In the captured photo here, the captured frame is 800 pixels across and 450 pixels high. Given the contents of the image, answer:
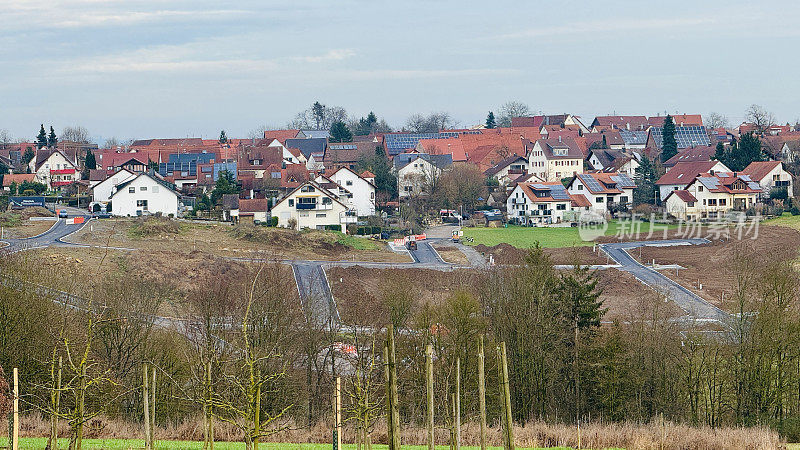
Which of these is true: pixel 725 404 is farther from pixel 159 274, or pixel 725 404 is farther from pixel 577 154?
pixel 577 154

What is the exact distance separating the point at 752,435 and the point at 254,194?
47.6m

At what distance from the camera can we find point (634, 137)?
335 ft

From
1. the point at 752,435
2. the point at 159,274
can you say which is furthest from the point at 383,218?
the point at 752,435

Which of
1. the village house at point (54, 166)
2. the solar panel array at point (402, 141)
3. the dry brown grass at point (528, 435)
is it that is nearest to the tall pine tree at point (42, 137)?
the village house at point (54, 166)

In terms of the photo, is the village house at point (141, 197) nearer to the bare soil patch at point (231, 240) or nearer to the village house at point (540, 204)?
the bare soil patch at point (231, 240)

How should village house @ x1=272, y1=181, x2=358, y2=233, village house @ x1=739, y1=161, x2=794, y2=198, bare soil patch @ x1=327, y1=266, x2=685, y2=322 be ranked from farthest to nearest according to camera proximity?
village house @ x1=739, y1=161, x2=794, y2=198
village house @ x1=272, y1=181, x2=358, y2=233
bare soil patch @ x1=327, y1=266, x2=685, y2=322

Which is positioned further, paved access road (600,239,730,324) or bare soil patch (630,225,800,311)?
bare soil patch (630,225,800,311)

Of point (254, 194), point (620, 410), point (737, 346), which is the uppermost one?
point (254, 194)

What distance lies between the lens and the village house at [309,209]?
5512 centimetres

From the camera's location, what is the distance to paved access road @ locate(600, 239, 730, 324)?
35.5 metres

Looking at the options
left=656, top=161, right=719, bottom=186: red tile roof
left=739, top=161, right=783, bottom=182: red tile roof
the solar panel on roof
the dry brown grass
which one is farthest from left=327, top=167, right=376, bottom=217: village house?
the dry brown grass

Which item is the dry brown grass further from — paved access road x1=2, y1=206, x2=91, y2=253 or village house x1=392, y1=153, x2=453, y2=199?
village house x1=392, y1=153, x2=453, y2=199

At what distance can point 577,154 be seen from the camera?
83.8 meters

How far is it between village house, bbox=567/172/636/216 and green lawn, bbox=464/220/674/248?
2654 mm
